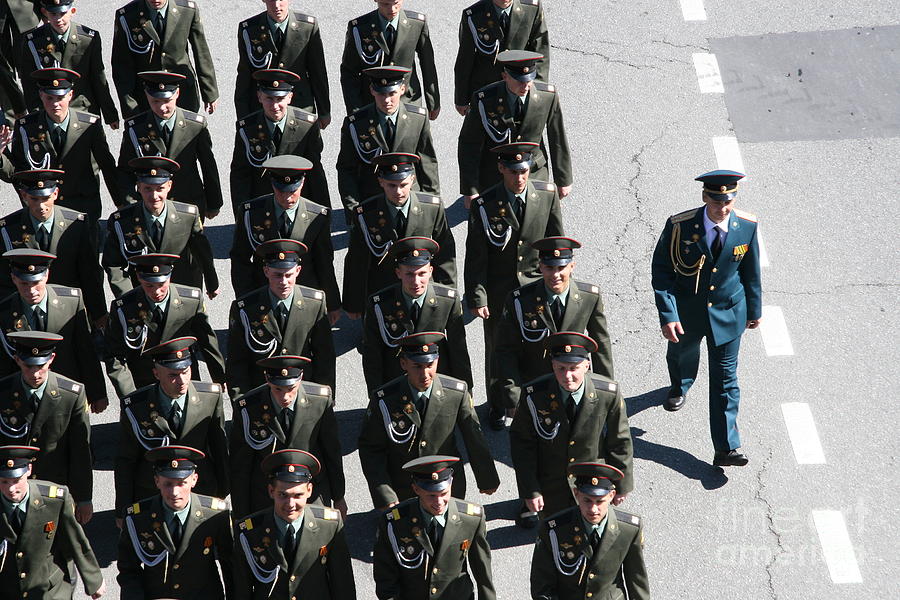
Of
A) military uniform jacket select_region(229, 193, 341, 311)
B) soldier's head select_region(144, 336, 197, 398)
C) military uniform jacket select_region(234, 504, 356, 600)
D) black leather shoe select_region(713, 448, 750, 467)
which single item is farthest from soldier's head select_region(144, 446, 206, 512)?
black leather shoe select_region(713, 448, 750, 467)

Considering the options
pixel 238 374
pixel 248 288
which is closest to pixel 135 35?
pixel 248 288

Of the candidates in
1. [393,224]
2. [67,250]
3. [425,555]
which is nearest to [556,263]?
[393,224]

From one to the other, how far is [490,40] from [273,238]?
2.86m

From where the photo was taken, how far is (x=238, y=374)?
26.3ft

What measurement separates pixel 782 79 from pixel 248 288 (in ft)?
18.4

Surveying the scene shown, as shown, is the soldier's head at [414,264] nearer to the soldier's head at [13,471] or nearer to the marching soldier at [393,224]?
the marching soldier at [393,224]

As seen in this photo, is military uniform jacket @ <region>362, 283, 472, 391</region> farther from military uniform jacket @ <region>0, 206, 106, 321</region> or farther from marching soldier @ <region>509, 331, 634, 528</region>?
military uniform jacket @ <region>0, 206, 106, 321</region>

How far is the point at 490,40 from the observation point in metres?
10.4

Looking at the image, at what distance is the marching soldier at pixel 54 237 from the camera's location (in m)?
8.65

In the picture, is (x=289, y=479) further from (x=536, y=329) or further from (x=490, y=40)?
(x=490, y=40)

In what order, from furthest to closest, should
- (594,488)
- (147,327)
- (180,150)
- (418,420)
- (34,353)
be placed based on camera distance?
(180,150) < (147,327) < (34,353) < (418,420) < (594,488)

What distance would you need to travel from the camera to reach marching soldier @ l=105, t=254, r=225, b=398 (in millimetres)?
8000

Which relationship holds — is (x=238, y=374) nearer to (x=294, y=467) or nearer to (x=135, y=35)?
(x=294, y=467)

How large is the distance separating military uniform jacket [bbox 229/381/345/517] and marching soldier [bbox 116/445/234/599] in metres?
0.57
